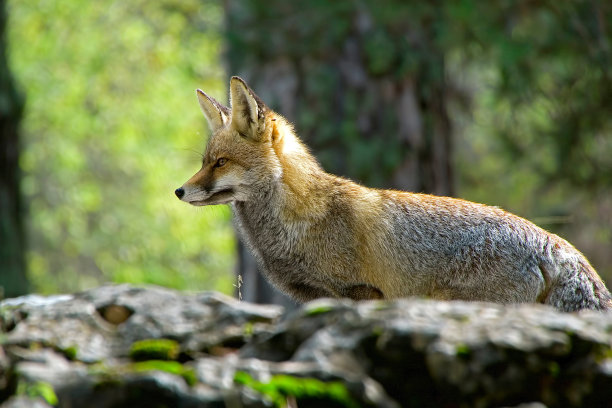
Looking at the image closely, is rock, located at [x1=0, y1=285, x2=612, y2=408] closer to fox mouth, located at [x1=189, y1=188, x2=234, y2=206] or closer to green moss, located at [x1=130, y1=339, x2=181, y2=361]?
green moss, located at [x1=130, y1=339, x2=181, y2=361]

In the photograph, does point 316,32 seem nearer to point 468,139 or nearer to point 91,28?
point 468,139

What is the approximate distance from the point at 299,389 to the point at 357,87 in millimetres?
8736

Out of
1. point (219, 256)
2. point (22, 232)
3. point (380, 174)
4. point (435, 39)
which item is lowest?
point (219, 256)

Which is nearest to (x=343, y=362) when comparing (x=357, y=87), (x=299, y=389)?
(x=299, y=389)

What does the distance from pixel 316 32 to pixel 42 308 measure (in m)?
8.19

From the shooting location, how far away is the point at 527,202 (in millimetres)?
15547

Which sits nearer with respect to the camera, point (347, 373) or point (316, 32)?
point (347, 373)

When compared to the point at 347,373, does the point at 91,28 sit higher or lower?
higher

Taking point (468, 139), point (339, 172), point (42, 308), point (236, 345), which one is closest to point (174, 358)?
point (236, 345)

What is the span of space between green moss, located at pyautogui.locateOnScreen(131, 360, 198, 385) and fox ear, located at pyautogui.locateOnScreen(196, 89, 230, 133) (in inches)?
126

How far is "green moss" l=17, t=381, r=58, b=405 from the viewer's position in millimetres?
3150

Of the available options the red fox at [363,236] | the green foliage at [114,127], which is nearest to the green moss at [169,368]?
the red fox at [363,236]

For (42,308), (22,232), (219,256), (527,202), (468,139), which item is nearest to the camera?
(42,308)

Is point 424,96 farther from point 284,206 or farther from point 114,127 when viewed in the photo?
point 114,127
